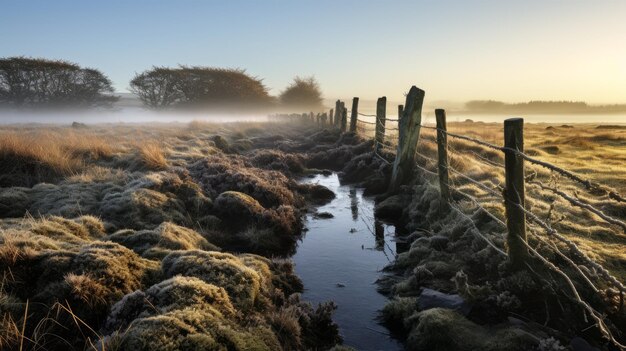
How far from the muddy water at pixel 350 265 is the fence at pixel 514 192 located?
6.05 ft

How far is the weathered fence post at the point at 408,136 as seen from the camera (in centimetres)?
1129

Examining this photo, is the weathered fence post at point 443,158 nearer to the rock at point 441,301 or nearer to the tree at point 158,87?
the rock at point 441,301

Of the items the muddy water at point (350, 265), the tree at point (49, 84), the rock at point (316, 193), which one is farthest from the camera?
the tree at point (49, 84)

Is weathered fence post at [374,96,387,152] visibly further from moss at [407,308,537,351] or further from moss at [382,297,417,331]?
moss at [407,308,537,351]

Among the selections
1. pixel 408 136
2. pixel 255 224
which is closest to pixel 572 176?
pixel 255 224

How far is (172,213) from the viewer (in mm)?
9000

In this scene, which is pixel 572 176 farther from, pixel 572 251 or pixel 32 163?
pixel 32 163

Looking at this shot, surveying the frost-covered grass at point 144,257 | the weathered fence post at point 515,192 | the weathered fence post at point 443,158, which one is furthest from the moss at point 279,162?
the weathered fence post at point 515,192

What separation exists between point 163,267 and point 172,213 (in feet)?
12.3

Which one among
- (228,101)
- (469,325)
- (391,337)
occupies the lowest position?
(391,337)

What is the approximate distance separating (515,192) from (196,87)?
177 ft

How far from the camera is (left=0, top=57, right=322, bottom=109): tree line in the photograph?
44844 mm

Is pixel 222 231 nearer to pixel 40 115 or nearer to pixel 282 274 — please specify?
pixel 282 274

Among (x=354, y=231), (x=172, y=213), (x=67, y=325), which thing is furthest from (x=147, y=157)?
(x=67, y=325)
